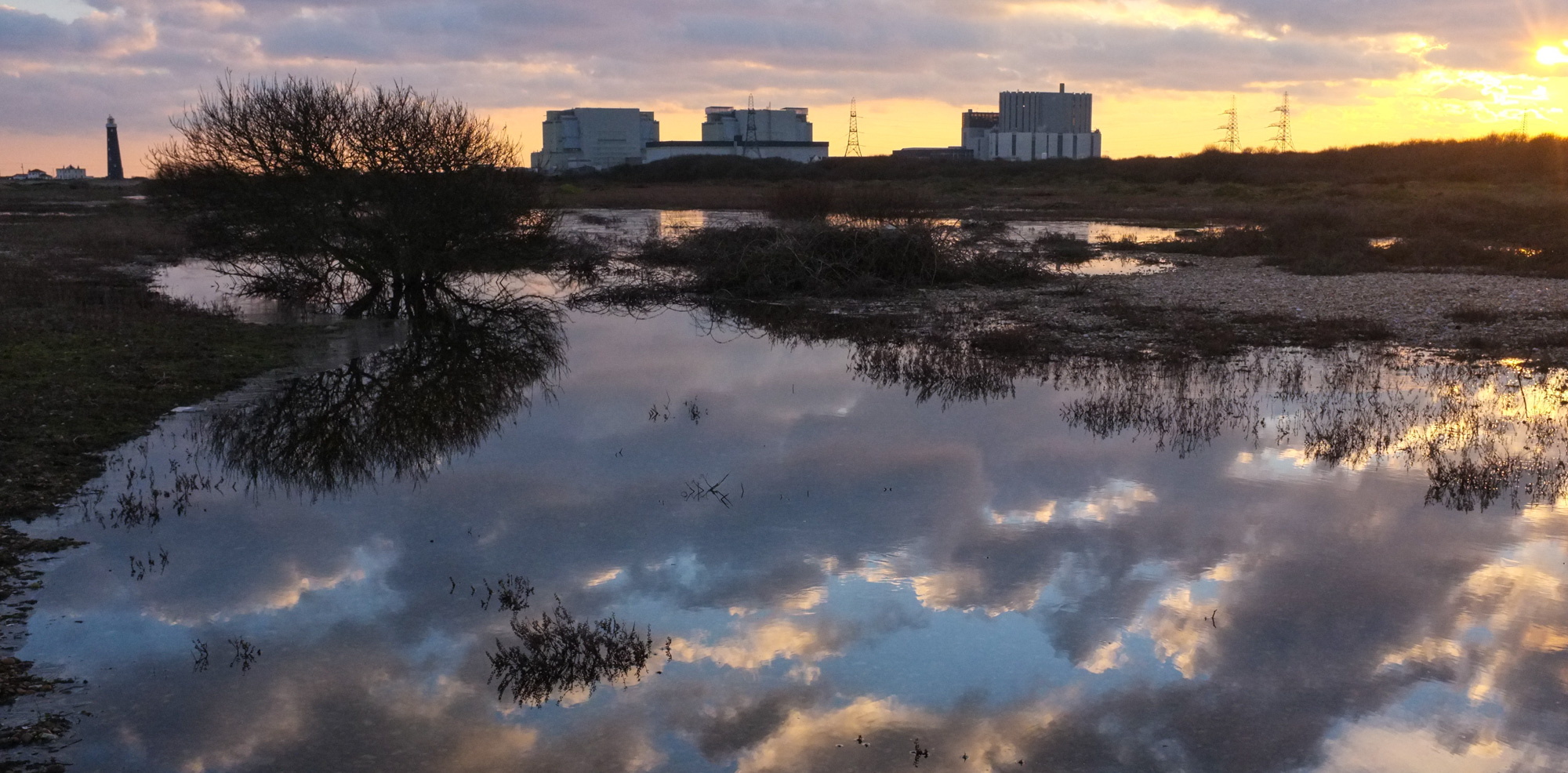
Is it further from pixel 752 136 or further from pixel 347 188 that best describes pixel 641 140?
pixel 347 188

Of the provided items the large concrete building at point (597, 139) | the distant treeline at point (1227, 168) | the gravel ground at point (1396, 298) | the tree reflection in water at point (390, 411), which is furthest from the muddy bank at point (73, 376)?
the large concrete building at point (597, 139)

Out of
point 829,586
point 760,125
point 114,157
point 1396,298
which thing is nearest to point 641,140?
point 760,125

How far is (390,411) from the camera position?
48.7 feet

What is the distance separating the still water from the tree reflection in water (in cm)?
11

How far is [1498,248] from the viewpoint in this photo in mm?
31750

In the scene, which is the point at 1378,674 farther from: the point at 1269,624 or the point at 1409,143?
the point at 1409,143

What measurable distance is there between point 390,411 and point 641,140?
432 ft

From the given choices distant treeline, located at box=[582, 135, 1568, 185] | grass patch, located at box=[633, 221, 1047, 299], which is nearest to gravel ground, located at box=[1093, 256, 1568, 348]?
grass patch, located at box=[633, 221, 1047, 299]

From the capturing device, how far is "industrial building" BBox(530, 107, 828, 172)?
138625 mm

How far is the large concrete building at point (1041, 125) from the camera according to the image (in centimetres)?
16662

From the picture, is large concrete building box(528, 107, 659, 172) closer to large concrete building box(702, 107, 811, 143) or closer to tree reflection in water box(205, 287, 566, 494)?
large concrete building box(702, 107, 811, 143)

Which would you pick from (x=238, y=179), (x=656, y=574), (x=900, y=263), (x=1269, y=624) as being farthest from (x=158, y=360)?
(x=900, y=263)

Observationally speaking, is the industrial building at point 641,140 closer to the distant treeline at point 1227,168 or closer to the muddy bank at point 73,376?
the distant treeline at point 1227,168

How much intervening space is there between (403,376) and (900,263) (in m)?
14.7
